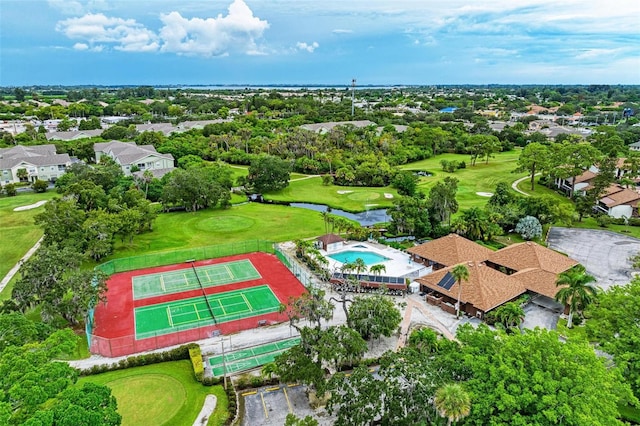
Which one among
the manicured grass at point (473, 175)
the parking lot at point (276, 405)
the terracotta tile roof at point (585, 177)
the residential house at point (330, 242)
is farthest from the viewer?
the manicured grass at point (473, 175)

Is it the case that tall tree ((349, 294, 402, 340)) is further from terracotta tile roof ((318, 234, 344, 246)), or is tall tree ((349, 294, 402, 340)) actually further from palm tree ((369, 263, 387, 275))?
terracotta tile roof ((318, 234, 344, 246))

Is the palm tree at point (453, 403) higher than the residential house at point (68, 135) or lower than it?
lower

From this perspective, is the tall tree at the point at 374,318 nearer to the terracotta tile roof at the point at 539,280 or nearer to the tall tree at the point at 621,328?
the tall tree at the point at 621,328

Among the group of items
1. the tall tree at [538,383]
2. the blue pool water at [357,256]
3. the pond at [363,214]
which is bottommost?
the pond at [363,214]

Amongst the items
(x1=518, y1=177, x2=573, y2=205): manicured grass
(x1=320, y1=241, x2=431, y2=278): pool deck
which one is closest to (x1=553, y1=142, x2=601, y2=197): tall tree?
(x1=518, y1=177, x2=573, y2=205): manicured grass

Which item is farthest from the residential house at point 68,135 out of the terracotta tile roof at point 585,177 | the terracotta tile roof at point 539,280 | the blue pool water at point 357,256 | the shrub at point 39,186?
the terracotta tile roof at point 585,177

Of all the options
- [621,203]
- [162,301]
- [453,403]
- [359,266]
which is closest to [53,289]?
[162,301]

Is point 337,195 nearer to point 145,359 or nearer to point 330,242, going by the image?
point 330,242
